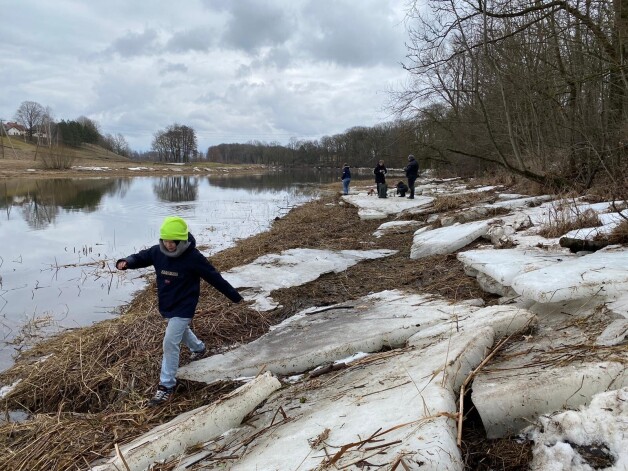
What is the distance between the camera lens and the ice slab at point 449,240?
745cm

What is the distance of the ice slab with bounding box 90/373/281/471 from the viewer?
2732 mm

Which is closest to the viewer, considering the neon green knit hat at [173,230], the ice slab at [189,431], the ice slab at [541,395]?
the ice slab at [541,395]

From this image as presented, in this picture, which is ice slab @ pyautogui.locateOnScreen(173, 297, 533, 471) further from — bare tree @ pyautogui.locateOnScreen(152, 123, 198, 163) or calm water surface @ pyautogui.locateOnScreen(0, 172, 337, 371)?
bare tree @ pyautogui.locateOnScreen(152, 123, 198, 163)

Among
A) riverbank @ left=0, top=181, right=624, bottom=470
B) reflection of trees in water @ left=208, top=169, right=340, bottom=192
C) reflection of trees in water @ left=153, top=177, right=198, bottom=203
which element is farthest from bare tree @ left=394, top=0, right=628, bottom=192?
reflection of trees in water @ left=208, top=169, right=340, bottom=192

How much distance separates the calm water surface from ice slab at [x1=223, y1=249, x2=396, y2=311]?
8.54 ft

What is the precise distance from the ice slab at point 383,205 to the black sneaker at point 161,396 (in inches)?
447

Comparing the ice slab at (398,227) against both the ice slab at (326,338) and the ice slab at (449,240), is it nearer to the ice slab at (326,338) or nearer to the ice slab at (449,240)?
the ice slab at (449,240)

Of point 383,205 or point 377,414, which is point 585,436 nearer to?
point 377,414

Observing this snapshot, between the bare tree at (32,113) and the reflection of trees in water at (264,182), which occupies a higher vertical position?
the bare tree at (32,113)

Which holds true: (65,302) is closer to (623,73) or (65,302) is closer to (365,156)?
(623,73)

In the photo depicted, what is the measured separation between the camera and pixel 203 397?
387cm

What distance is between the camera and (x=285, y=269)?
24.6 feet

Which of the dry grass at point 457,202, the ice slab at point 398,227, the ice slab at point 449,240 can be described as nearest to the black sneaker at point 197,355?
the ice slab at point 449,240

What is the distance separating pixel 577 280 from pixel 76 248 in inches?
510
